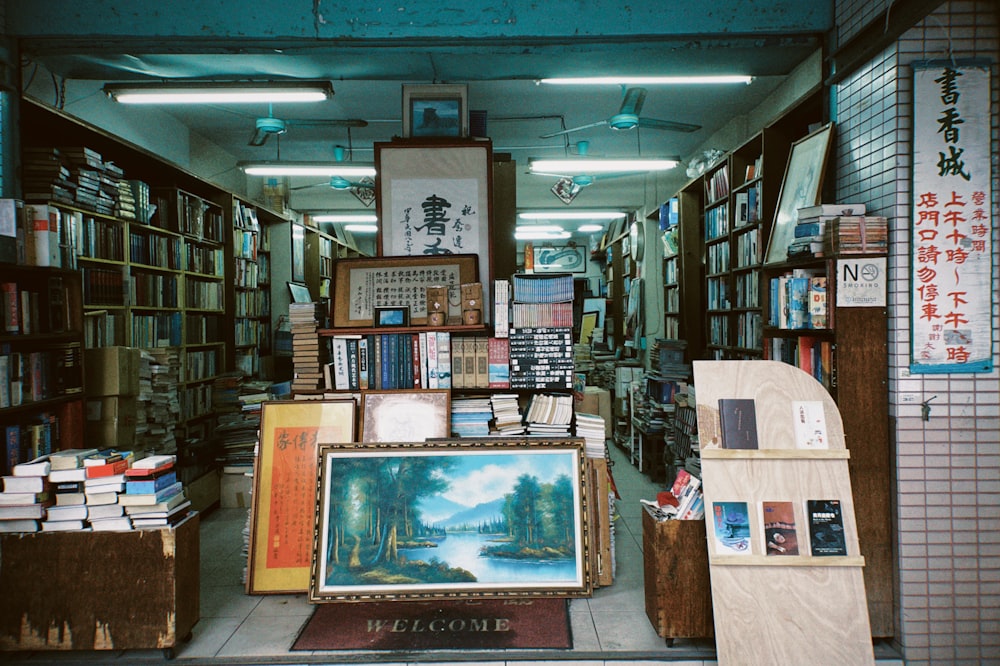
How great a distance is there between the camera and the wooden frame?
4.10 meters

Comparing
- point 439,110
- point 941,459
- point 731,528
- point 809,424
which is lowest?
point 731,528

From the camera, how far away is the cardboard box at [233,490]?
531 centimetres

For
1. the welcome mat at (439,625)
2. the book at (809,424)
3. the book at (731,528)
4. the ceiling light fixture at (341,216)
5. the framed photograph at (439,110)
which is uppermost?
the ceiling light fixture at (341,216)

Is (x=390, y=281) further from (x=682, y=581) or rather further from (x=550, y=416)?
(x=682, y=581)

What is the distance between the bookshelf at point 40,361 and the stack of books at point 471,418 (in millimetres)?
2114

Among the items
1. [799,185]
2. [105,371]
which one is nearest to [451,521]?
[105,371]

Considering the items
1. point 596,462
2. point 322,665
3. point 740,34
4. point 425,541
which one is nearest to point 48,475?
point 322,665

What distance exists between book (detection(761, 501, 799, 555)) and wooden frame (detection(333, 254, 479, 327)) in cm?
226

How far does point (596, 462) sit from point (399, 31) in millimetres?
2646

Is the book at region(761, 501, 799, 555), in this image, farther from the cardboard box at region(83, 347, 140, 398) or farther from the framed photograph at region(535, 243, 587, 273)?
the framed photograph at region(535, 243, 587, 273)

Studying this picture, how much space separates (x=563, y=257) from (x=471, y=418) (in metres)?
12.7

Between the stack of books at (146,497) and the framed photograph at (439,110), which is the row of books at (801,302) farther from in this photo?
the stack of books at (146,497)

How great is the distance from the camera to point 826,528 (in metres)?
2.68

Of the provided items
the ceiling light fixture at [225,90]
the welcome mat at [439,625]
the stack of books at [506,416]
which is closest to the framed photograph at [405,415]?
the stack of books at [506,416]
